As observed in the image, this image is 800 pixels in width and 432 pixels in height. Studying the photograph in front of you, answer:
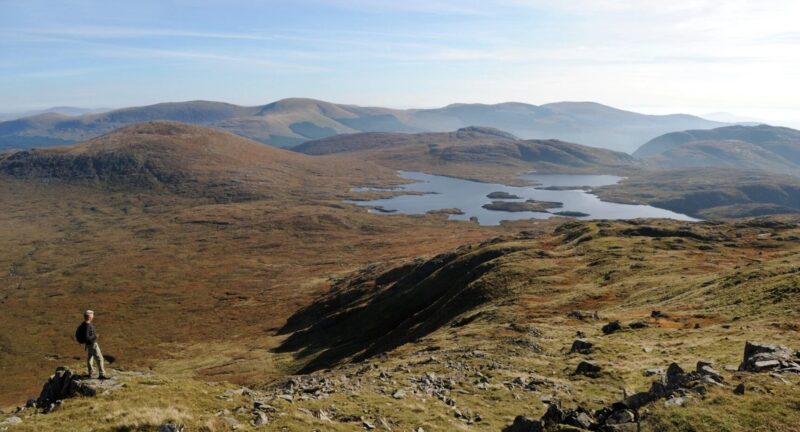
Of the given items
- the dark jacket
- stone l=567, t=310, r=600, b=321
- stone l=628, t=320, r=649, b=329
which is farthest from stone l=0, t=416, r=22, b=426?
stone l=567, t=310, r=600, b=321

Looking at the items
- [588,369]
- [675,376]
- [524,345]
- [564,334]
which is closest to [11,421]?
[675,376]

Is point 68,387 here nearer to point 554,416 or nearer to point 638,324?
point 554,416

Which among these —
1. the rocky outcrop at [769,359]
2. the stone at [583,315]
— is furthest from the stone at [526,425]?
the stone at [583,315]

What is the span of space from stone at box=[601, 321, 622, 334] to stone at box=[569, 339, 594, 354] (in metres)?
5.25

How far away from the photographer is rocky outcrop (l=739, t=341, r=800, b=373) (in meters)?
22.2

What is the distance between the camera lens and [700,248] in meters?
81.0

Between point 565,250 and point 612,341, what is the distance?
169 feet

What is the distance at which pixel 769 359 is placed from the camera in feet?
75.4

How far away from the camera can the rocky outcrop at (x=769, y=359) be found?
875 inches

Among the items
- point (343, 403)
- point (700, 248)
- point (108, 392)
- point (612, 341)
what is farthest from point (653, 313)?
point (700, 248)

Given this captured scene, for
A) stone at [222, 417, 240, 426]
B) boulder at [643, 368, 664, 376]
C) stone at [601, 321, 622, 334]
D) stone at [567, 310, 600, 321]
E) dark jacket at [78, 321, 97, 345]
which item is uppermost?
dark jacket at [78, 321, 97, 345]

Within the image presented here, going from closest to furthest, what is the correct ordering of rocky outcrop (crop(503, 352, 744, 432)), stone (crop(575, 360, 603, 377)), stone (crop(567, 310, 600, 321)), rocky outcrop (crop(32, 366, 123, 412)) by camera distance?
rocky outcrop (crop(503, 352, 744, 432)), rocky outcrop (crop(32, 366, 123, 412)), stone (crop(575, 360, 603, 377)), stone (crop(567, 310, 600, 321))

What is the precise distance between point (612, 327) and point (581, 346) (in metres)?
6.38

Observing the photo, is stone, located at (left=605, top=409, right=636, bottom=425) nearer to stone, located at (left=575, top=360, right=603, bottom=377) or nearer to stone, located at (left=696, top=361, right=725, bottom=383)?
stone, located at (left=696, top=361, right=725, bottom=383)
